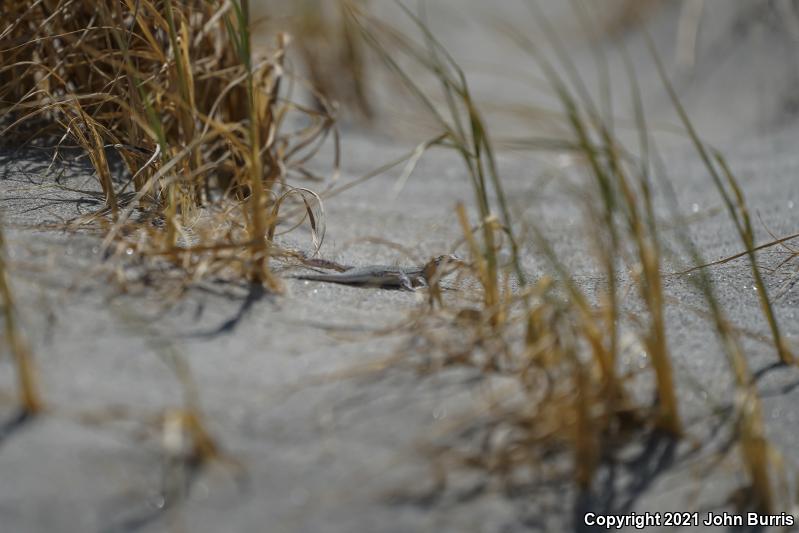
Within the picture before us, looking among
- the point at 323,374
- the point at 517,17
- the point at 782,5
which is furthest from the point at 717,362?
the point at 517,17

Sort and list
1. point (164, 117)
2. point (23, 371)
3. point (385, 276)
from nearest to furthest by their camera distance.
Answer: point (23, 371), point (385, 276), point (164, 117)

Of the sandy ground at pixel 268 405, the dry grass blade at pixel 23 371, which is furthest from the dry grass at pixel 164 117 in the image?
the dry grass blade at pixel 23 371

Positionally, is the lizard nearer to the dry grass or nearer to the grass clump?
the dry grass

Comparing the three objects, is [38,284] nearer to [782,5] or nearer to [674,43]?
[782,5]

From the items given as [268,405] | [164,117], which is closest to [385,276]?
[268,405]

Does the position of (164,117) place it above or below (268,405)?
above

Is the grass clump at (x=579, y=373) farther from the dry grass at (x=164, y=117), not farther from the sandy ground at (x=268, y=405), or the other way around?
the dry grass at (x=164, y=117)

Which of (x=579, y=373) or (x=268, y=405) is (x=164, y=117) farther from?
(x=579, y=373)

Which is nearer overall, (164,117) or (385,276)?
(385,276)
